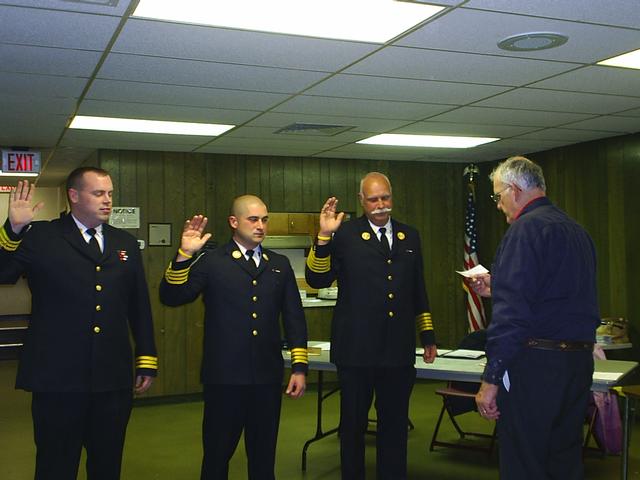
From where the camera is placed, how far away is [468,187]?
877 cm

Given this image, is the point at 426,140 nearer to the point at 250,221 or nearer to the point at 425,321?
the point at 425,321

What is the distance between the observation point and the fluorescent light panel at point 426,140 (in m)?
6.95

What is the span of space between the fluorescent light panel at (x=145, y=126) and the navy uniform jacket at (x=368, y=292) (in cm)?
231

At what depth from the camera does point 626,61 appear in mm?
4281

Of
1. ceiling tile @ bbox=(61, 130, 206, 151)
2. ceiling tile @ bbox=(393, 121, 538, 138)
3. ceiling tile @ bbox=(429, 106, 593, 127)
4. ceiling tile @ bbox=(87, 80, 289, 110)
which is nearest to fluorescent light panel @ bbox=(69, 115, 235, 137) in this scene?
ceiling tile @ bbox=(61, 130, 206, 151)

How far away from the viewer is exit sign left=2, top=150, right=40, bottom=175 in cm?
747

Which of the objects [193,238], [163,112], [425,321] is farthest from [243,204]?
[163,112]

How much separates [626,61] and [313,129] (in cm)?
275

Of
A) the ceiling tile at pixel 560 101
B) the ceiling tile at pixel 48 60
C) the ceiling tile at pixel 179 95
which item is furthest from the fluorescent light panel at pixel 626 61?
the ceiling tile at pixel 48 60

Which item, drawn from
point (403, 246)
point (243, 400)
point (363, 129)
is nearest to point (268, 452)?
point (243, 400)

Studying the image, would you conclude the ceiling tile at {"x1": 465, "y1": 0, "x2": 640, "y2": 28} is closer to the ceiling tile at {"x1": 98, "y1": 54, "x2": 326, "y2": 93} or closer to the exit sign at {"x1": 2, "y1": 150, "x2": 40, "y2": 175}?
the ceiling tile at {"x1": 98, "y1": 54, "x2": 326, "y2": 93}

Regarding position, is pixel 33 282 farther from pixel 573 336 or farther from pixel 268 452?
pixel 573 336

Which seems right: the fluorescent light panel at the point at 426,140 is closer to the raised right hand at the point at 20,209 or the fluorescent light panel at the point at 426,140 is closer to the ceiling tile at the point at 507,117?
the ceiling tile at the point at 507,117

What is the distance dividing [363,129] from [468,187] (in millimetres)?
2694
